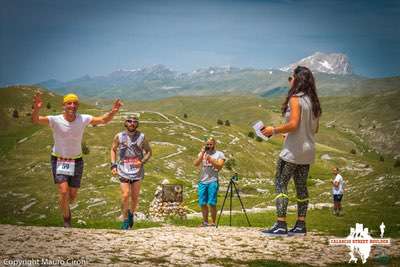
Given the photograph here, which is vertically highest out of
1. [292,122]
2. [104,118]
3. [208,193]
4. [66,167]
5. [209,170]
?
[292,122]

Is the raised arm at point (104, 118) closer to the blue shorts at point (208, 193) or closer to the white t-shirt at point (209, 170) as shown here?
the white t-shirt at point (209, 170)

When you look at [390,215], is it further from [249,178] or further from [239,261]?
[249,178]

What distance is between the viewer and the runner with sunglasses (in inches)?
657

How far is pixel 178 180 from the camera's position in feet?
195

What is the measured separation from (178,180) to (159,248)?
155 ft

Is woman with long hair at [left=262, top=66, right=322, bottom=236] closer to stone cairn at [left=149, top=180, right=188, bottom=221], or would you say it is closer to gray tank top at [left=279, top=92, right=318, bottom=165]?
gray tank top at [left=279, top=92, right=318, bottom=165]

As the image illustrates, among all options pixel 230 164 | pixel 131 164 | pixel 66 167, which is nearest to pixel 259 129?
pixel 131 164

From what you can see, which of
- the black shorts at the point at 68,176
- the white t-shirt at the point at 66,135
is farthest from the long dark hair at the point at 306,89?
the black shorts at the point at 68,176

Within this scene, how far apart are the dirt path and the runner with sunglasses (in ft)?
6.62

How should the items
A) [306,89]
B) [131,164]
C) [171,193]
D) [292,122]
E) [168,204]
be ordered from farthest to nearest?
[171,193]
[168,204]
[131,164]
[306,89]
[292,122]

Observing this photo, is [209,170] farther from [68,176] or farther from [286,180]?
[68,176]

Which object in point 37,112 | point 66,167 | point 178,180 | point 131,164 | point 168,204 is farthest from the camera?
point 178,180

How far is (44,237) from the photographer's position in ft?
42.5

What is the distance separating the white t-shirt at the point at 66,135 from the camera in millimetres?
15297
